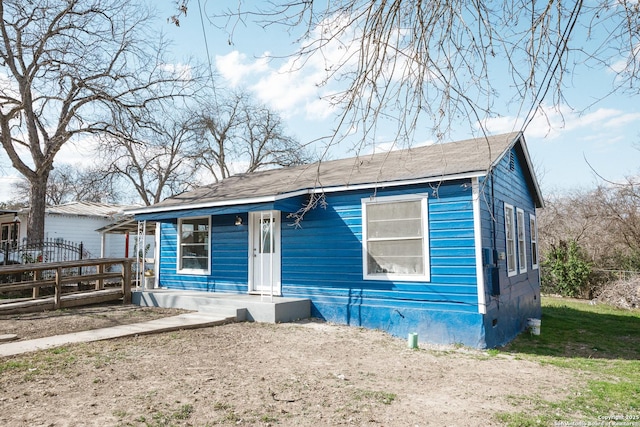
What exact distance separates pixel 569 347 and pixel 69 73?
17770 millimetres

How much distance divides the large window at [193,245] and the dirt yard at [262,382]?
381 centimetres

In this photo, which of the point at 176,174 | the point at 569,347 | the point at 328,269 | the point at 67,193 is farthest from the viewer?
the point at 67,193

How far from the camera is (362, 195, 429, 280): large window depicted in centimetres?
817

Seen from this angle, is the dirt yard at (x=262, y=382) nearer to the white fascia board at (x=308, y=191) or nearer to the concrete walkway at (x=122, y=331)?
the concrete walkway at (x=122, y=331)

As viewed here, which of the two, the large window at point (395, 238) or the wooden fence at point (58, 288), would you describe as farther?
the wooden fence at point (58, 288)

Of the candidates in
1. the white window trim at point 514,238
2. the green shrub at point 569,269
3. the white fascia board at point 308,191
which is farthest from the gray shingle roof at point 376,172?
the green shrub at point 569,269

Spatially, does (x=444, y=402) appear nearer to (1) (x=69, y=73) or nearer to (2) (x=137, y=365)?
(2) (x=137, y=365)

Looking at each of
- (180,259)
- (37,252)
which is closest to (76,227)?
(37,252)

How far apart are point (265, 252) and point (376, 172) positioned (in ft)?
10.7

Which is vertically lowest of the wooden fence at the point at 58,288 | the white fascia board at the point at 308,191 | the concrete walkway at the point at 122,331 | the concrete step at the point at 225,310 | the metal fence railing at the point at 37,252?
the concrete walkway at the point at 122,331

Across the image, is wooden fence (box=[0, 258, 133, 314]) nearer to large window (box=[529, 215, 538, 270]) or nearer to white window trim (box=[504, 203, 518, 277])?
white window trim (box=[504, 203, 518, 277])

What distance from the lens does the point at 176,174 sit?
1277 inches

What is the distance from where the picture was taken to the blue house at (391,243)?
7.69 m

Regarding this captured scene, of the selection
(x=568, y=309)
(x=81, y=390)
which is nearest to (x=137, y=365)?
(x=81, y=390)
